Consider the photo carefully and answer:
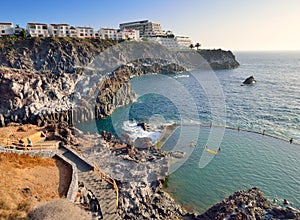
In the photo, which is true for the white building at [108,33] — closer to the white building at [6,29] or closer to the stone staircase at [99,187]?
the white building at [6,29]

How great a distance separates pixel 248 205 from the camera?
18078 millimetres

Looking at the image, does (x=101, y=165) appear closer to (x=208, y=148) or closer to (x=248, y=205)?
(x=248, y=205)

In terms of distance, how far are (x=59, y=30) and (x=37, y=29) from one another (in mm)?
8697

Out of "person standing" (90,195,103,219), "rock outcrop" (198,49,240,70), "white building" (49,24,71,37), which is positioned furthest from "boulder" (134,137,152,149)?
"rock outcrop" (198,49,240,70)

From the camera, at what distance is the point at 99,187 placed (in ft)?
53.5

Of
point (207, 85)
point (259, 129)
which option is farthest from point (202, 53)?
point (259, 129)

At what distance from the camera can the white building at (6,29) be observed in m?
75.9

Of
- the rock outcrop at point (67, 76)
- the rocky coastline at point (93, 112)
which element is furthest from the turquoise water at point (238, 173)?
the rock outcrop at point (67, 76)

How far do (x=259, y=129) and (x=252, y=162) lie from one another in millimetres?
→ 13334

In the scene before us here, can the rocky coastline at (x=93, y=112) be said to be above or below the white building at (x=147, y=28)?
below

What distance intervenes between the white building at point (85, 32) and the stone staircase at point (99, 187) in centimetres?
8709

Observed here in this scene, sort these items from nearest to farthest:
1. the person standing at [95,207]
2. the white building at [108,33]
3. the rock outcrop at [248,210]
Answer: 1. the person standing at [95,207]
2. the rock outcrop at [248,210]
3. the white building at [108,33]

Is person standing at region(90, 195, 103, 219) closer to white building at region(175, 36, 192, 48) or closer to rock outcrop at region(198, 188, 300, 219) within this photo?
rock outcrop at region(198, 188, 300, 219)

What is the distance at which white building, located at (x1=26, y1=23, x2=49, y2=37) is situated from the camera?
263 feet
